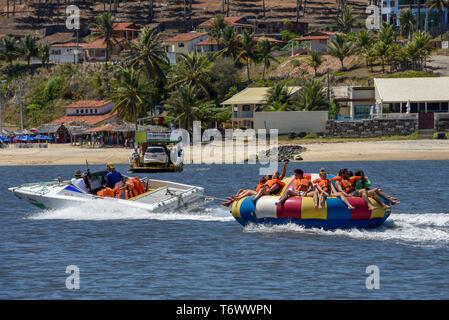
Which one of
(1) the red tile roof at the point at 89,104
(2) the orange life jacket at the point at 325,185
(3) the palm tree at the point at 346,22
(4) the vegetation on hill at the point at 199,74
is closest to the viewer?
(2) the orange life jacket at the point at 325,185

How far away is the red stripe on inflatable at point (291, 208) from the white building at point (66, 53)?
9450 cm

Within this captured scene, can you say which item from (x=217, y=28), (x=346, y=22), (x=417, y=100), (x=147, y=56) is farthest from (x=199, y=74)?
(x=346, y=22)

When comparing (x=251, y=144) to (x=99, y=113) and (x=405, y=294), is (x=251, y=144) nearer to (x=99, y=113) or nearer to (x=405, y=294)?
(x=99, y=113)

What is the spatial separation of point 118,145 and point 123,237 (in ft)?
173

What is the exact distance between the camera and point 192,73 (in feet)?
294

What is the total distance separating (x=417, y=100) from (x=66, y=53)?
62099 mm

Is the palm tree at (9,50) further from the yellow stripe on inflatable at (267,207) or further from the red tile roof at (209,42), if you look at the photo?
the yellow stripe on inflatable at (267,207)

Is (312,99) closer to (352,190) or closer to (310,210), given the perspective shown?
(352,190)

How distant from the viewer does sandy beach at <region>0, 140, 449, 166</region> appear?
63438mm

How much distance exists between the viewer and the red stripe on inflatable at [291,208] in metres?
25.9

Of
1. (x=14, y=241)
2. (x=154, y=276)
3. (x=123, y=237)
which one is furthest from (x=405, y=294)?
(x=14, y=241)

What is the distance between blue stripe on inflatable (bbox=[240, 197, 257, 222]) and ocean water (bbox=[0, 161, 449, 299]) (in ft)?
1.72

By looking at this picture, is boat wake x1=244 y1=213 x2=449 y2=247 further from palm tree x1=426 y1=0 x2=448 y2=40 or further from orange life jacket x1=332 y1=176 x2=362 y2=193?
palm tree x1=426 y1=0 x2=448 y2=40

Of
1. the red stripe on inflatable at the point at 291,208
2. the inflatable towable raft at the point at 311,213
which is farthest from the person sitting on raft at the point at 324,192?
the red stripe on inflatable at the point at 291,208
